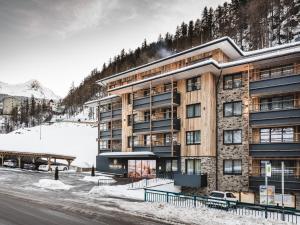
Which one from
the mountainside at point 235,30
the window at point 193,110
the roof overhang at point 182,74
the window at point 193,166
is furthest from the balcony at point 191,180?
the mountainside at point 235,30

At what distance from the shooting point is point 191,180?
33.7 m

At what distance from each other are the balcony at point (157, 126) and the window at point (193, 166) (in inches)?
160

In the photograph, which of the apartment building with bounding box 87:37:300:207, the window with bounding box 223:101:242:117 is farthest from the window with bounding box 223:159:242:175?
the window with bounding box 223:101:242:117

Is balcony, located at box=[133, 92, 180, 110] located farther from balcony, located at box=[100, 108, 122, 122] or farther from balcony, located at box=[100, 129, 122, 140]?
balcony, located at box=[100, 129, 122, 140]

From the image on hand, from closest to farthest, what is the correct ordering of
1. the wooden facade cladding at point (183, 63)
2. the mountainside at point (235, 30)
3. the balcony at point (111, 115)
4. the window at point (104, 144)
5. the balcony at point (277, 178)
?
the balcony at point (277, 178) < the wooden facade cladding at point (183, 63) < the balcony at point (111, 115) < the window at point (104, 144) < the mountainside at point (235, 30)

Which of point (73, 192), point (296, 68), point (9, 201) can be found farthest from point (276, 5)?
point (9, 201)

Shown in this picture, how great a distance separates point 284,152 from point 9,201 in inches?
920

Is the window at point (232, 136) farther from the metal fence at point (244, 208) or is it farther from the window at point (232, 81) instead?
the metal fence at point (244, 208)

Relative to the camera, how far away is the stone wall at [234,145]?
3197 centimetres

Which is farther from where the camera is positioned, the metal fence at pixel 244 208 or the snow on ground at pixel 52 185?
the snow on ground at pixel 52 185

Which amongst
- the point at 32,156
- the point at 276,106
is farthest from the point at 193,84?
the point at 32,156

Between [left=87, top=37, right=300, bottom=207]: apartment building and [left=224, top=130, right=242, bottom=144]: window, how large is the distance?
10 cm

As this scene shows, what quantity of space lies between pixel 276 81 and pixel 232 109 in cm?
573

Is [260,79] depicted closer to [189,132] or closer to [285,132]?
[285,132]
